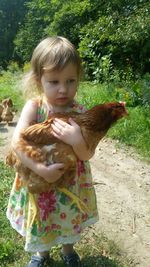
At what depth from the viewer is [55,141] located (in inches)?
81.8

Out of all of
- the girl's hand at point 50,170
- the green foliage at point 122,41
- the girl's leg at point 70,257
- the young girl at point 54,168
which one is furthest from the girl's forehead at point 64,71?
the green foliage at point 122,41

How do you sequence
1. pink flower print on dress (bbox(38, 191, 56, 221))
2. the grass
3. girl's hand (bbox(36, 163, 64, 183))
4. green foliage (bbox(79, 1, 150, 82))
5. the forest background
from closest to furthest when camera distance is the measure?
girl's hand (bbox(36, 163, 64, 183)), pink flower print on dress (bbox(38, 191, 56, 221)), the forest background, the grass, green foliage (bbox(79, 1, 150, 82))

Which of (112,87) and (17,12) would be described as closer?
(112,87)

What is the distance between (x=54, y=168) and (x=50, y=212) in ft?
1.37

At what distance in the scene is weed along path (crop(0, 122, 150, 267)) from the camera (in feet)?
10.0

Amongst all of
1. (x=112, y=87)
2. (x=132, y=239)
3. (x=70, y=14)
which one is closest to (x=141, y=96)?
(x=112, y=87)

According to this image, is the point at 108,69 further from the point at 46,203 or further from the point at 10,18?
the point at 10,18

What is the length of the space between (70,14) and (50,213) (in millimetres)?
16315

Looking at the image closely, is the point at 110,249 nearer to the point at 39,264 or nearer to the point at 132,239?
the point at 132,239

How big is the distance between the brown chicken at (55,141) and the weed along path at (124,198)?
1.12 meters

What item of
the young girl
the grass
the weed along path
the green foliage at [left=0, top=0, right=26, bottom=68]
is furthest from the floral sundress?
the green foliage at [left=0, top=0, right=26, bottom=68]

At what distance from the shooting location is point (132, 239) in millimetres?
3100

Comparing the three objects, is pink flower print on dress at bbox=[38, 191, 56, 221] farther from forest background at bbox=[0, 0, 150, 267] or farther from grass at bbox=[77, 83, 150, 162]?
grass at bbox=[77, 83, 150, 162]

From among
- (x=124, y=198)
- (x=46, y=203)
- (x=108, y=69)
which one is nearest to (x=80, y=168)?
(x=46, y=203)
